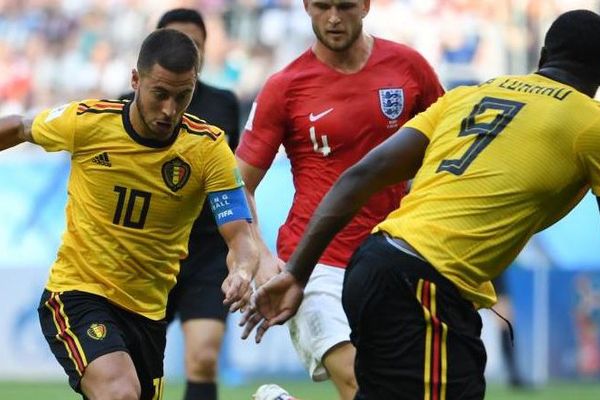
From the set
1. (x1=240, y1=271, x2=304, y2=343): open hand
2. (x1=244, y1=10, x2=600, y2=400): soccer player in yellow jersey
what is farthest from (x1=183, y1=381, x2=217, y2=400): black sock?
(x1=244, y1=10, x2=600, y2=400): soccer player in yellow jersey

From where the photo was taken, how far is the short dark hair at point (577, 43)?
4.98 m

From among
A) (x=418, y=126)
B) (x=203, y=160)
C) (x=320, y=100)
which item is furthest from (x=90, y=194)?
(x=418, y=126)

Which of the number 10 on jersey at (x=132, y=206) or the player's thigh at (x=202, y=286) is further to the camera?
the player's thigh at (x=202, y=286)

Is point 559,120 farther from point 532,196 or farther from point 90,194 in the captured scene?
point 90,194

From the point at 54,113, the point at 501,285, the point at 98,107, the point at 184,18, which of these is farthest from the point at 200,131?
the point at 501,285

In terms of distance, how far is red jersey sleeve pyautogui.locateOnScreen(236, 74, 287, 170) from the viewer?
721 cm

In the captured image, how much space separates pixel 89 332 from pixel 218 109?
284 cm

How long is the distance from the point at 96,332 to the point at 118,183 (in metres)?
0.72

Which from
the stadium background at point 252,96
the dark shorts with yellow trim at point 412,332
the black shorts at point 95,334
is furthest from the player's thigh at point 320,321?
the stadium background at point 252,96

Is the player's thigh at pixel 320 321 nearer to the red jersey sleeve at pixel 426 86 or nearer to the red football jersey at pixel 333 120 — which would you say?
the red football jersey at pixel 333 120

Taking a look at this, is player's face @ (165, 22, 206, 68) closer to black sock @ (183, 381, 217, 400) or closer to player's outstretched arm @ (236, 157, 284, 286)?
player's outstretched arm @ (236, 157, 284, 286)

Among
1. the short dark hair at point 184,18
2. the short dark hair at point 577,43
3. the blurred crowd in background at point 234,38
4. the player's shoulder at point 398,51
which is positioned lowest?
the blurred crowd in background at point 234,38

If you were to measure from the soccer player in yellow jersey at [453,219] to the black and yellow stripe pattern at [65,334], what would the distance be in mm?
1452

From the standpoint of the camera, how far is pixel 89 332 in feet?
20.3
